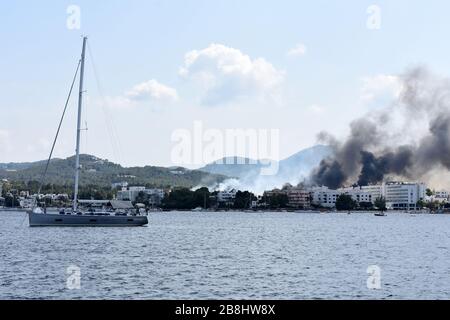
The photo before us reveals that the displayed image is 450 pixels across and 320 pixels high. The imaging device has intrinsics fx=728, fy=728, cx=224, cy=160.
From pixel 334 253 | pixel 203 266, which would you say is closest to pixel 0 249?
pixel 203 266

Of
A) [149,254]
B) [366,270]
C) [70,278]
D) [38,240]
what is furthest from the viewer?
[38,240]

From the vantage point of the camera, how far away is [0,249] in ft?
184

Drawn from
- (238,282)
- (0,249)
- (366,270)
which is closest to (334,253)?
(366,270)

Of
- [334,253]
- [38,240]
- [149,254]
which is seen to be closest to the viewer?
[149,254]

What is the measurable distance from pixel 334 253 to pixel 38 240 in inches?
1065
